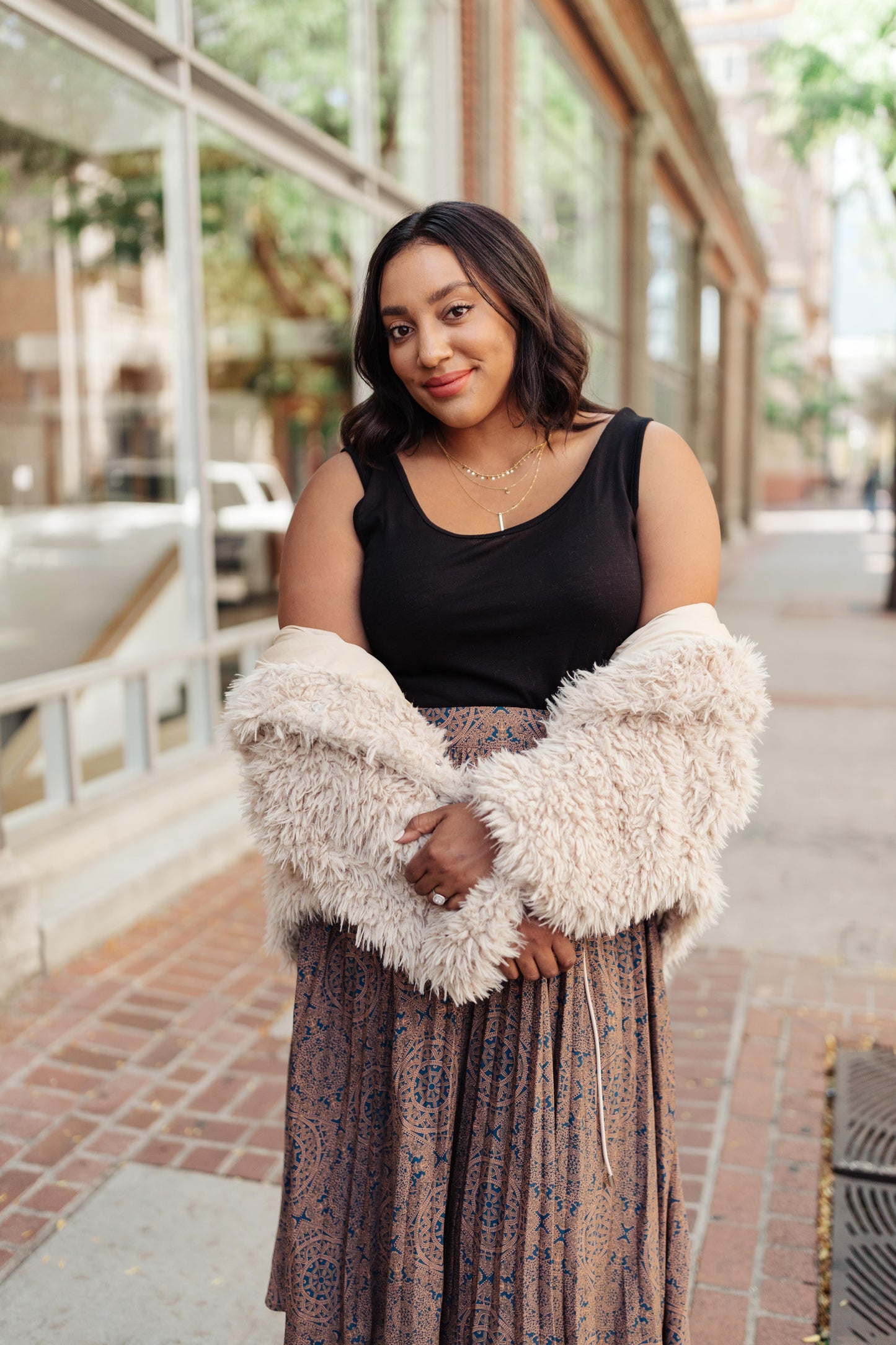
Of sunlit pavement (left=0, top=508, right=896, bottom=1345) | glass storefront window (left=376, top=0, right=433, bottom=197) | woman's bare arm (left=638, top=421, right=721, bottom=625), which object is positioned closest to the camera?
woman's bare arm (left=638, top=421, right=721, bottom=625)

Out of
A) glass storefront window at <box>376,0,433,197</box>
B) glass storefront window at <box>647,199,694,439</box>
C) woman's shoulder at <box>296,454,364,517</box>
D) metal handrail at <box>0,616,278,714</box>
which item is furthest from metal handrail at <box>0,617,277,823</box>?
glass storefront window at <box>647,199,694,439</box>

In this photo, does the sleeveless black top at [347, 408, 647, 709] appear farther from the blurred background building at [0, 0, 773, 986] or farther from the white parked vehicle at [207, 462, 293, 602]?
the white parked vehicle at [207, 462, 293, 602]

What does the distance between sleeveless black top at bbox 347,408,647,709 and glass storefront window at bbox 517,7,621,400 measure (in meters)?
7.54

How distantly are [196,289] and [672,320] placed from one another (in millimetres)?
15376

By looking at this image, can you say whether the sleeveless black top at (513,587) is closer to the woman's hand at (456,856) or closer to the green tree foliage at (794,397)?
the woman's hand at (456,856)

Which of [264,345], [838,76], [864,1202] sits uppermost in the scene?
[838,76]

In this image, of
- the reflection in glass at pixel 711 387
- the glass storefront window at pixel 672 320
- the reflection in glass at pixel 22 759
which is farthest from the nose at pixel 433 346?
the reflection in glass at pixel 711 387

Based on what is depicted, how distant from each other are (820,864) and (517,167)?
6.58m

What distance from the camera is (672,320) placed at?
770 inches

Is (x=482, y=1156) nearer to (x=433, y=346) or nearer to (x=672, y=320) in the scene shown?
(x=433, y=346)

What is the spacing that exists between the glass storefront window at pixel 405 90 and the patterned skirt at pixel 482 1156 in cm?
696

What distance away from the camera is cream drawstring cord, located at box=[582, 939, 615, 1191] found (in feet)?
5.94

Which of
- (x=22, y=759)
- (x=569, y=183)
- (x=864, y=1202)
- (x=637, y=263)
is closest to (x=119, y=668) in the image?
(x=22, y=759)

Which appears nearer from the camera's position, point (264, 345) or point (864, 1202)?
point (864, 1202)
